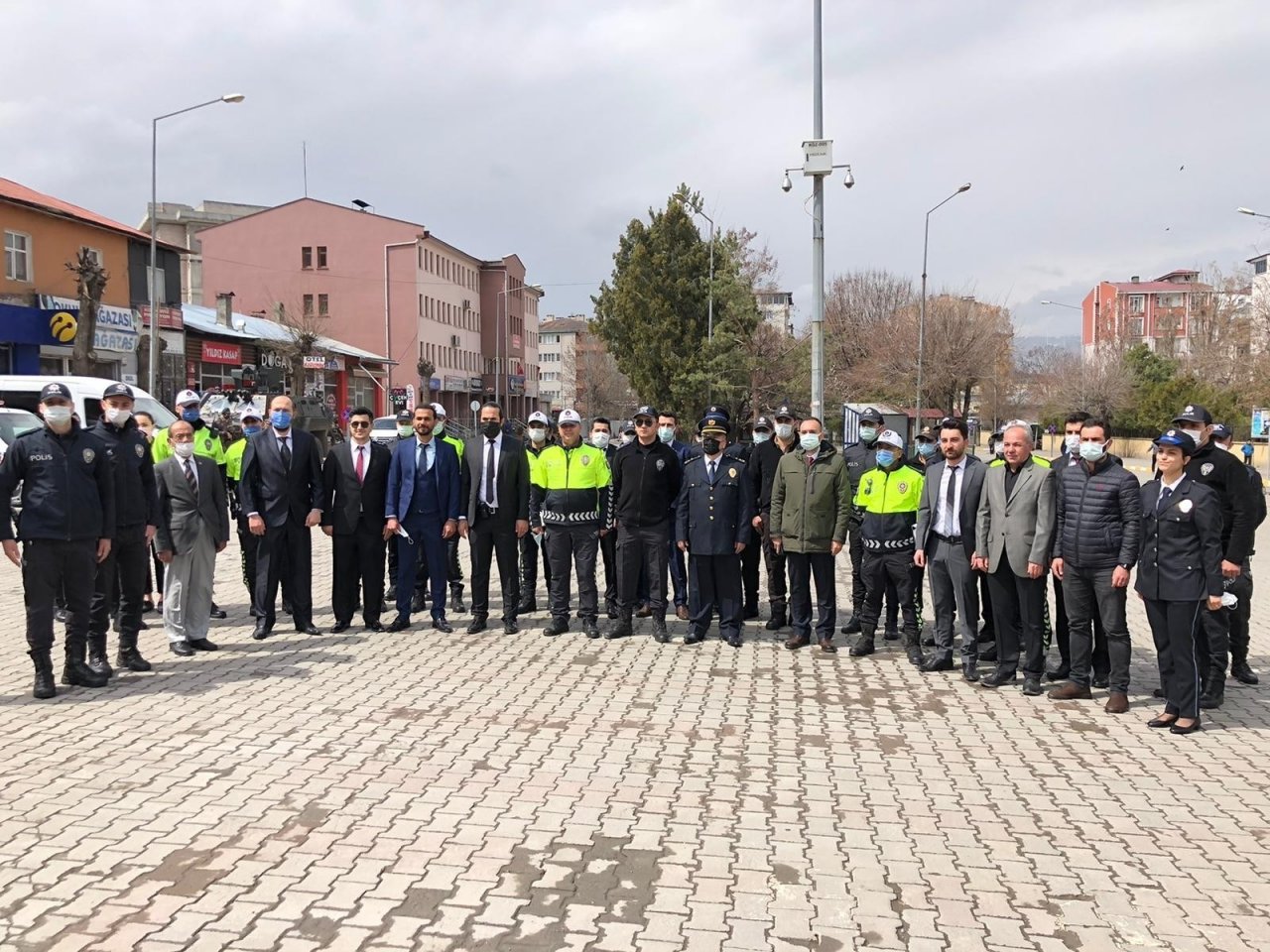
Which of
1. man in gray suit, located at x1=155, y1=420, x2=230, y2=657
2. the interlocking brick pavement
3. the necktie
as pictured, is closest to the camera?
the interlocking brick pavement

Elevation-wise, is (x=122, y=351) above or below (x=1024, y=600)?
above

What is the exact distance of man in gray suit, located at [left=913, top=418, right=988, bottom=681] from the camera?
777 cm

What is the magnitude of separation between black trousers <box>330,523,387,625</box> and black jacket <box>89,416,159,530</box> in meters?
1.86

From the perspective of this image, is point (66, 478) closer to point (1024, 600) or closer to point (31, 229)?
point (1024, 600)

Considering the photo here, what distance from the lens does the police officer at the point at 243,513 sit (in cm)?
941

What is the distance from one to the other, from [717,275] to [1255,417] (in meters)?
18.3

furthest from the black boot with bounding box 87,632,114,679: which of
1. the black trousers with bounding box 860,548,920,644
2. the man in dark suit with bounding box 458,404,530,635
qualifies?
the black trousers with bounding box 860,548,920,644

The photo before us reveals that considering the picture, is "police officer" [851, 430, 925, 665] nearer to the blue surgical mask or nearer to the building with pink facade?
→ the blue surgical mask

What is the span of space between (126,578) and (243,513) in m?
1.43

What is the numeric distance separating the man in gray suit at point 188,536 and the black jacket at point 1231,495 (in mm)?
7506

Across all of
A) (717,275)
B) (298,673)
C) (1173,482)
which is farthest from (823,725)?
(717,275)

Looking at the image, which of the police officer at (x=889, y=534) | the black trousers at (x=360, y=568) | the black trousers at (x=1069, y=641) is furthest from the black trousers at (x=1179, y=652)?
the black trousers at (x=360, y=568)

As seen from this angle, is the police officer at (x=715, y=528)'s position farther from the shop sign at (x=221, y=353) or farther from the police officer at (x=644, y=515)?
the shop sign at (x=221, y=353)

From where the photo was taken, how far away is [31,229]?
2891 cm
